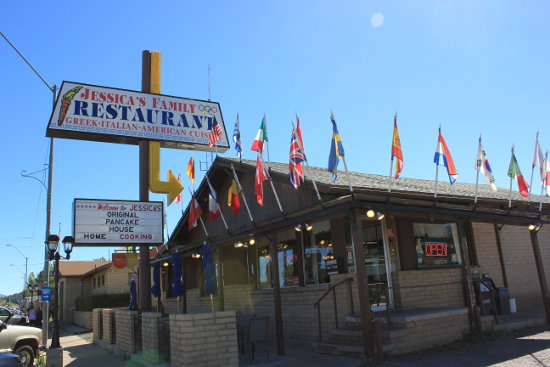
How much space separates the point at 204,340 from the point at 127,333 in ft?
16.1

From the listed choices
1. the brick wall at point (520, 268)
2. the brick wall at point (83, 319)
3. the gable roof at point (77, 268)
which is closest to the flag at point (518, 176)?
the brick wall at point (520, 268)

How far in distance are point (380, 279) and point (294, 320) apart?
2573 mm

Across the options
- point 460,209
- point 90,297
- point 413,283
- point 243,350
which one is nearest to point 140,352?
point 243,350

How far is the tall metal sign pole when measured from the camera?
1267 centimetres

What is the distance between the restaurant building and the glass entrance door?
2 cm

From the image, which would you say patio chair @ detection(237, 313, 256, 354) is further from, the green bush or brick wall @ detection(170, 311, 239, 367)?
the green bush

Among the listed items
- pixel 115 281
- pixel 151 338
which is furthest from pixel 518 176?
pixel 115 281

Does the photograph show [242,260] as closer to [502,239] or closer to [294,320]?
[294,320]

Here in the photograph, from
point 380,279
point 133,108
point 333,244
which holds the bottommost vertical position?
point 380,279

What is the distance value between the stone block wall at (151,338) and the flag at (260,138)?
4.40 meters

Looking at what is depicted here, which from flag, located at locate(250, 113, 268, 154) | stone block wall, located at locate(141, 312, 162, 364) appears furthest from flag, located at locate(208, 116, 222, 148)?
stone block wall, located at locate(141, 312, 162, 364)

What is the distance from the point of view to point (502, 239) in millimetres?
14453

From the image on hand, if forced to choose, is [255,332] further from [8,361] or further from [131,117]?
[131,117]

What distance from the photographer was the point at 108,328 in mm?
14461
